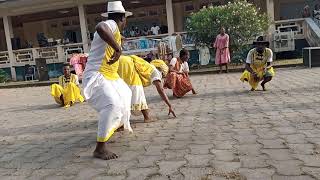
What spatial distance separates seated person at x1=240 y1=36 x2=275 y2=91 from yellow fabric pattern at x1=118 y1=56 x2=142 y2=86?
3.67m

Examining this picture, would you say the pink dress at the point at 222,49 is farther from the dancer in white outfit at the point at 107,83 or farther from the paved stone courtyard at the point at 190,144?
the dancer in white outfit at the point at 107,83

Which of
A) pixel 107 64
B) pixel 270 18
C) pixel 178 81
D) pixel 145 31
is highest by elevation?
pixel 270 18

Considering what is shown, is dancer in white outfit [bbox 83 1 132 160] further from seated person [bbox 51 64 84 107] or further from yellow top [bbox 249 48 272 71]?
seated person [bbox 51 64 84 107]

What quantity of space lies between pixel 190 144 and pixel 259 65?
4912 millimetres

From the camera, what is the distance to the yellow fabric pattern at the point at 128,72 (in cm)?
579

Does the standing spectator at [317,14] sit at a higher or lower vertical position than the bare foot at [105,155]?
higher

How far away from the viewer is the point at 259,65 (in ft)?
29.0

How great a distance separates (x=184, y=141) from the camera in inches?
180

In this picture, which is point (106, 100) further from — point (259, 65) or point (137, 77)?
point (259, 65)

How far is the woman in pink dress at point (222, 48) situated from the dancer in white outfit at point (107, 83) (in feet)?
34.4

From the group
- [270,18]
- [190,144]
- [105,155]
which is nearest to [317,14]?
[270,18]

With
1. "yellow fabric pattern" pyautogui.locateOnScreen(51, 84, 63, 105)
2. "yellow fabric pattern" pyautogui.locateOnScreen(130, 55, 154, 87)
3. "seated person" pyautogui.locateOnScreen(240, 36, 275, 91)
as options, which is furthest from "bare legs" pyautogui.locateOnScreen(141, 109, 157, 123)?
"yellow fabric pattern" pyautogui.locateOnScreen(51, 84, 63, 105)

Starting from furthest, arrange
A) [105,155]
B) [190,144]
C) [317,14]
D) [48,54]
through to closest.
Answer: [48,54], [317,14], [190,144], [105,155]

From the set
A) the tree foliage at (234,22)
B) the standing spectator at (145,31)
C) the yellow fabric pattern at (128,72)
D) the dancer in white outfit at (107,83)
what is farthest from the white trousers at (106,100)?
the standing spectator at (145,31)
